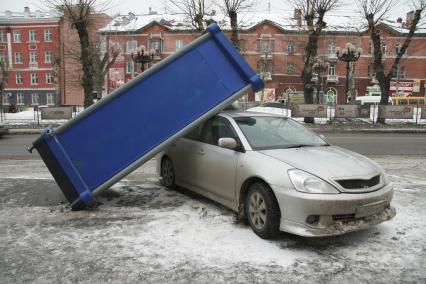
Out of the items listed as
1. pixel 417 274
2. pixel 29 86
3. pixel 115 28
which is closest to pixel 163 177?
pixel 417 274

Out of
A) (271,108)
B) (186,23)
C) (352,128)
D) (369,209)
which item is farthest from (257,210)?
(186,23)

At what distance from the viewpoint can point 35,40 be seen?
6781cm

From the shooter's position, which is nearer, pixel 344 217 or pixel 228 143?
pixel 344 217

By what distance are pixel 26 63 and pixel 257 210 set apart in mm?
72244

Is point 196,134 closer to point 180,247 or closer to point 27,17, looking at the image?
point 180,247

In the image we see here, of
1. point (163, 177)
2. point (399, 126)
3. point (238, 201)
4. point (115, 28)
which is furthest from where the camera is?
point (115, 28)

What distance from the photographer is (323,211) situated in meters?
4.38

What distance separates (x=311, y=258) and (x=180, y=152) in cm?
306

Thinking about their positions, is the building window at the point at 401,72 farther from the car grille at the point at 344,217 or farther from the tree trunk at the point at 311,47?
the car grille at the point at 344,217

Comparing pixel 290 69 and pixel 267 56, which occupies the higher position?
pixel 267 56

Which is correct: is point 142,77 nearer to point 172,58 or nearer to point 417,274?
point 172,58

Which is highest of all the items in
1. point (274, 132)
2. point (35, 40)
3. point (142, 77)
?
point (35, 40)

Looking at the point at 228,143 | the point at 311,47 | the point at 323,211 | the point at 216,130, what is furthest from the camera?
the point at 311,47

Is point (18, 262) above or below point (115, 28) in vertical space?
below
